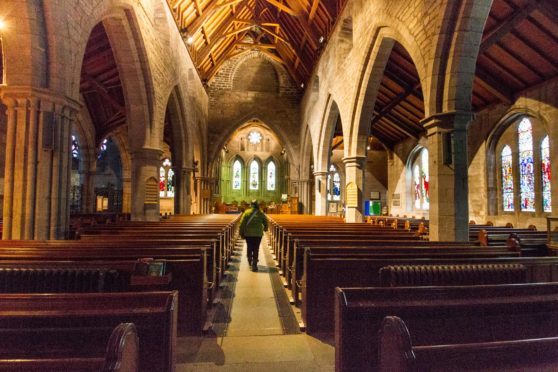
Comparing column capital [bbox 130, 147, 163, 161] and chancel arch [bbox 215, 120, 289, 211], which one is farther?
chancel arch [bbox 215, 120, 289, 211]

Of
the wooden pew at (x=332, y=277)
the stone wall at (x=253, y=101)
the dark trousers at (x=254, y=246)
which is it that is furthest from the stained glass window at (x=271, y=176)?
the wooden pew at (x=332, y=277)

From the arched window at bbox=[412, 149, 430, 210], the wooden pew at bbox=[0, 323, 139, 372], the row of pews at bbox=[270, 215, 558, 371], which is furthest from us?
the arched window at bbox=[412, 149, 430, 210]

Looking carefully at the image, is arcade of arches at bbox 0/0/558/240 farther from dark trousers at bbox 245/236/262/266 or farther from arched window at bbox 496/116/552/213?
dark trousers at bbox 245/236/262/266

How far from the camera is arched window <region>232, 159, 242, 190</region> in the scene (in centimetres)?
2600

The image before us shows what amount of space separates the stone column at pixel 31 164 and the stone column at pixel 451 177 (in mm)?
5616

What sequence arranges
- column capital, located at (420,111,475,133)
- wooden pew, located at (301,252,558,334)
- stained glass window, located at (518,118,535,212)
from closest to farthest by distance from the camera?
wooden pew, located at (301,252,558,334)
column capital, located at (420,111,475,133)
stained glass window, located at (518,118,535,212)

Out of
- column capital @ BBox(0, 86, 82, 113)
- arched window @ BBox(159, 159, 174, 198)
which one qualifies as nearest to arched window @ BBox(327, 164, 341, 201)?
arched window @ BBox(159, 159, 174, 198)

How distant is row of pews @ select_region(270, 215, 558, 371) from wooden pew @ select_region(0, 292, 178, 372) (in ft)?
3.07

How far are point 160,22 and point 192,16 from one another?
142 inches

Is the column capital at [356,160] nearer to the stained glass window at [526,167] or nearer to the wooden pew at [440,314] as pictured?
the stained glass window at [526,167]

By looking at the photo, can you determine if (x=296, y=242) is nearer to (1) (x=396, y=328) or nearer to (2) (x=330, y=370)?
(2) (x=330, y=370)

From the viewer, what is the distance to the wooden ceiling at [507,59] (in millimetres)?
6629

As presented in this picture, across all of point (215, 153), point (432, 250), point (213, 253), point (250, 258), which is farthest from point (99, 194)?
point (432, 250)

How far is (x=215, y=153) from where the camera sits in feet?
60.2
